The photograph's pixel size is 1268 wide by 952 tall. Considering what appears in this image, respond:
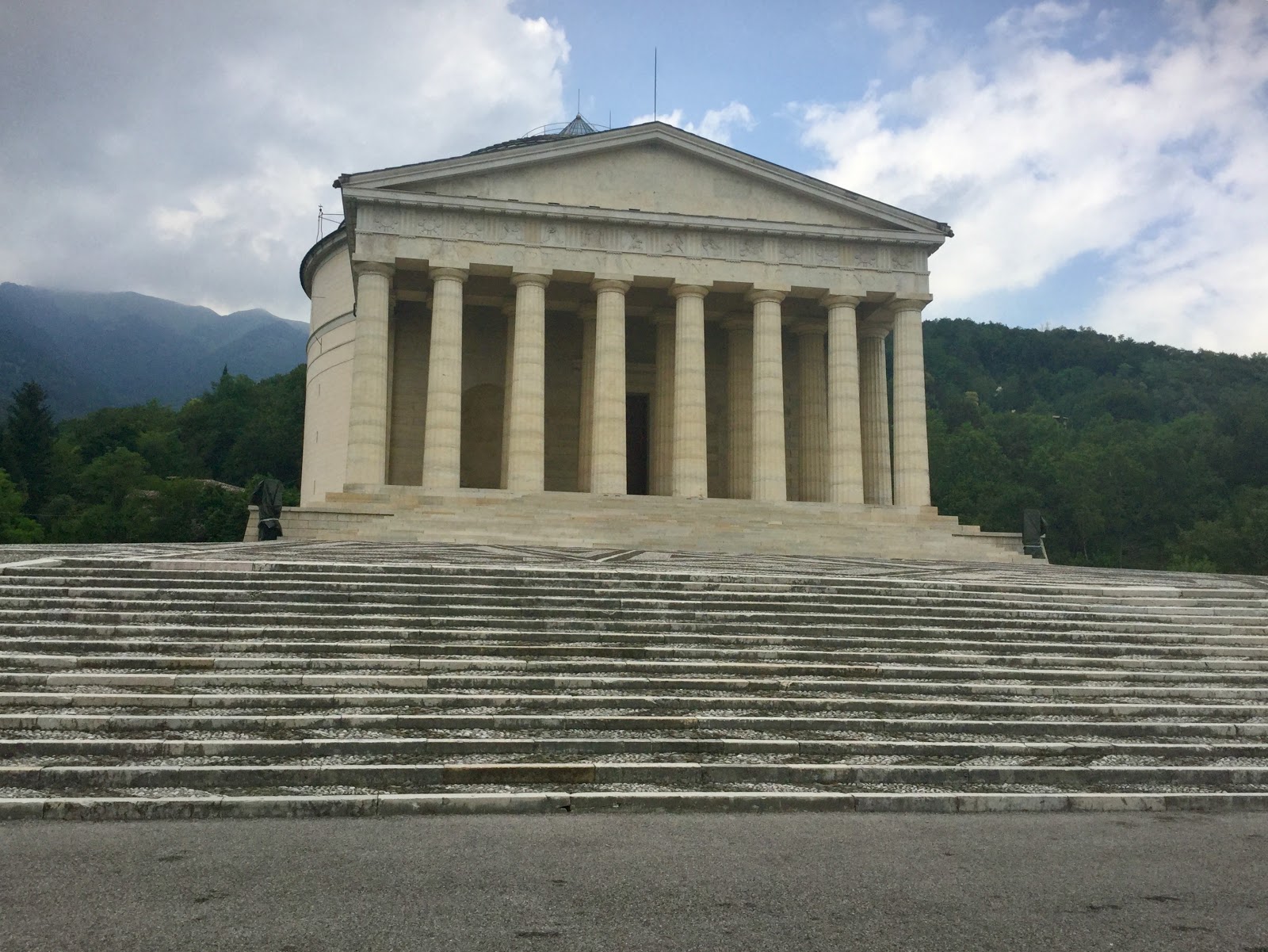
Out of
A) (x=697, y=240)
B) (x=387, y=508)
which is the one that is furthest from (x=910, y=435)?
(x=387, y=508)

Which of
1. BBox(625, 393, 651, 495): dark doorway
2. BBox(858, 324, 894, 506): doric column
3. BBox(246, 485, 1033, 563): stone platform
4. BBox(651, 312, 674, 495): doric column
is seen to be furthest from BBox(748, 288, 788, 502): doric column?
BBox(625, 393, 651, 495): dark doorway

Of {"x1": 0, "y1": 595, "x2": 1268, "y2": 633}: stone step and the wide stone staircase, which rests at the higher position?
{"x1": 0, "y1": 595, "x2": 1268, "y2": 633}: stone step

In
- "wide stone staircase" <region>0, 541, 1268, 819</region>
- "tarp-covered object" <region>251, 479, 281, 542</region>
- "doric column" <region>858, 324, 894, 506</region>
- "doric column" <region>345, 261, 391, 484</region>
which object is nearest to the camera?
"wide stone staircase" <region>0, 541, 1268, 819</region>

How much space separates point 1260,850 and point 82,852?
27.9ft

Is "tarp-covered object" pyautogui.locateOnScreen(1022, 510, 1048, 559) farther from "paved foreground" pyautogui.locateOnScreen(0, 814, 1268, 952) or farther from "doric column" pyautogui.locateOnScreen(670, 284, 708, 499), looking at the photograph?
"paved foreground" pyautogui.locateOnScreen(0, 814, 1268, 952)

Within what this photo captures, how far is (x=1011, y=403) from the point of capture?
100 m

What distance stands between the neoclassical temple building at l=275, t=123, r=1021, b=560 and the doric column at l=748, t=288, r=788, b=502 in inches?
3.2

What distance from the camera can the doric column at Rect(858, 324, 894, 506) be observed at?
34906 millimetres

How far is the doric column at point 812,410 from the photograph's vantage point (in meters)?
34.9

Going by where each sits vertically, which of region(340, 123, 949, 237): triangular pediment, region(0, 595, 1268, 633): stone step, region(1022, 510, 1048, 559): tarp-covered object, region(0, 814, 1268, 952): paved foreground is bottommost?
region(0, 814, 1268, 952): paved foreground

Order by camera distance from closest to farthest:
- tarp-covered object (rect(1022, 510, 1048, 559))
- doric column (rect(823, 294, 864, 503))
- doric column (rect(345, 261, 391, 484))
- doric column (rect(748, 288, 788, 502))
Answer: tarp-covered object (rect(1022, 510, 1048, 559)) → doric column (rect(345, 261, 391, 484)) → doric column (rect(748, 288, 788, 502)) → doric column (rect(823, 294, 864, 503))

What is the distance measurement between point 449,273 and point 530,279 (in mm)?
2621

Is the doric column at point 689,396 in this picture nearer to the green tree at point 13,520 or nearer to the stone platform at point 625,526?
the stone platform at point 625,526

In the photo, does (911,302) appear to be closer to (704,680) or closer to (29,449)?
(704,680)
